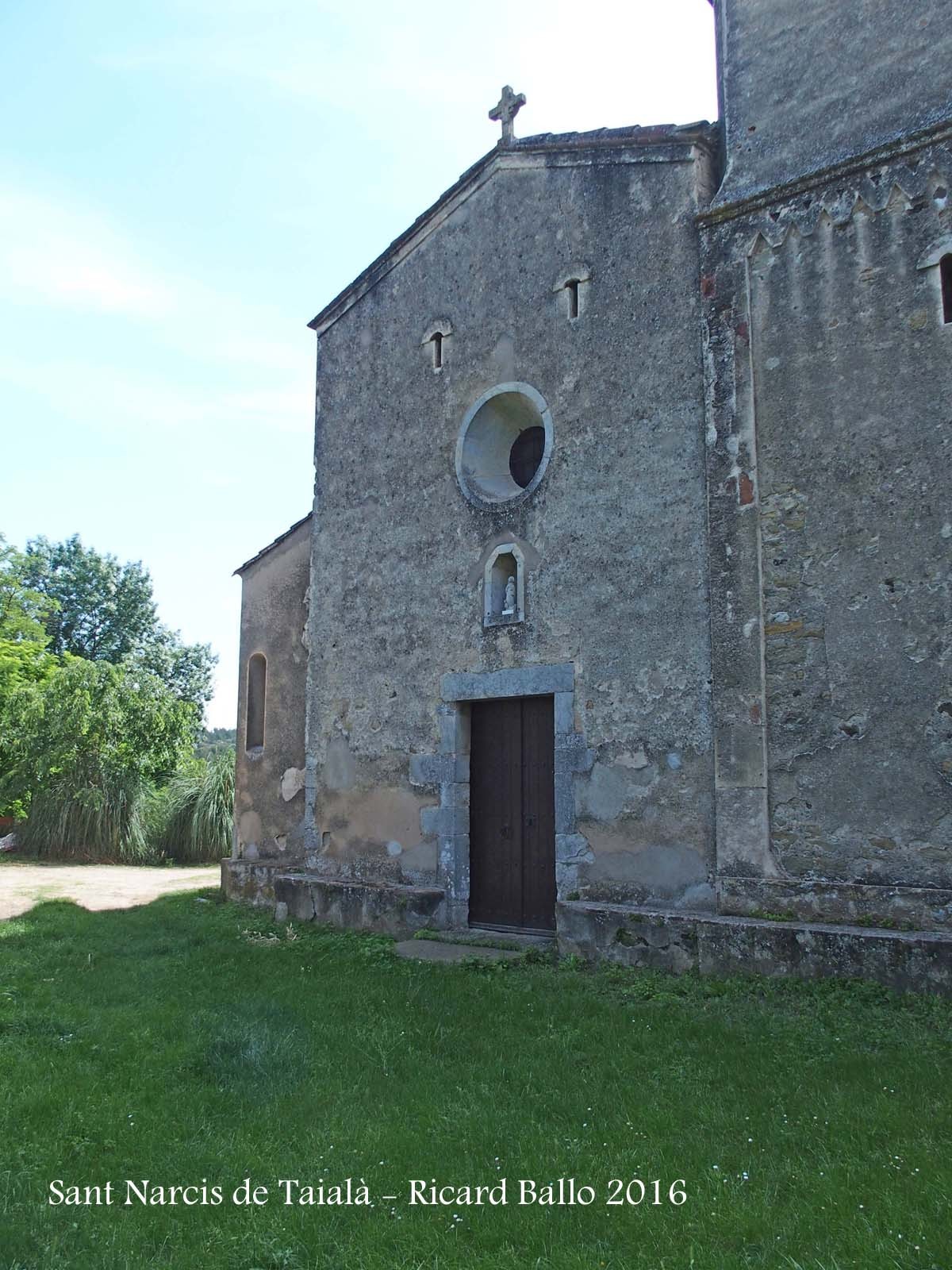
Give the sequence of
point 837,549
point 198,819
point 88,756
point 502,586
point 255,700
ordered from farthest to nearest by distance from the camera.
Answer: point 88,756 < point 198,819 < point 255,700 < point 502,586 < point 837,549

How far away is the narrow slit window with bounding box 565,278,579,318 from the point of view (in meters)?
9.09

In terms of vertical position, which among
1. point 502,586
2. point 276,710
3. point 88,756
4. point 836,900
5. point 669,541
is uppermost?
point 669,541

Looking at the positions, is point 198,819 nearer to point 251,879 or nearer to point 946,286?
point 251,879

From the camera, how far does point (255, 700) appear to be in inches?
494

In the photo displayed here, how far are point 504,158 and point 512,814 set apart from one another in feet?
21.7

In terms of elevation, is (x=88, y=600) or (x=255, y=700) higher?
(x=88, y=600)

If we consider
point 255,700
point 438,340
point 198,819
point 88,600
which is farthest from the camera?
point 88,600

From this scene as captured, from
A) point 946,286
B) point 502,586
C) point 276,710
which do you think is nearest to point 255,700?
point 276,710

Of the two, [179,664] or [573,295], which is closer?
[573,295]

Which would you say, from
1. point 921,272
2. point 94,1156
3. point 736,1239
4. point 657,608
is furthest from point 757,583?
point 94,1156

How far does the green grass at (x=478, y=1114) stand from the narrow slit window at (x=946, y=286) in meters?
4.61

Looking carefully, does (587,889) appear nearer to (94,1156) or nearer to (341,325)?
(94,1156)

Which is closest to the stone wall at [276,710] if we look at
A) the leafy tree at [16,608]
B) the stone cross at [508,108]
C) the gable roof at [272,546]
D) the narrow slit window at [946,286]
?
the gable roof at [272,546]

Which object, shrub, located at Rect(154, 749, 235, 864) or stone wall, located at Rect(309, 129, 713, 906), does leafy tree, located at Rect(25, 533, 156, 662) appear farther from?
stone wall, located at Rect(309, 129, 713, 906)
